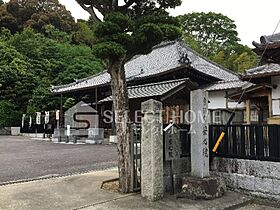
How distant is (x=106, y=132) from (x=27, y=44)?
78.1 ft

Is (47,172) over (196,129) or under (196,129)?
under

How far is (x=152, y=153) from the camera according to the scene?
5918 millimetres

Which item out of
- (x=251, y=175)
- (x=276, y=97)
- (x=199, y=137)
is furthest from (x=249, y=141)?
(x=276, y=97)

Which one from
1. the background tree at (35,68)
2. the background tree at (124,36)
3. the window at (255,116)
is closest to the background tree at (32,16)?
the background tree at (35,68)

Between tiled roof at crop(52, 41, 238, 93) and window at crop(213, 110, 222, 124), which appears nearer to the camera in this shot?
window at crop(213, 110, 222, 124)

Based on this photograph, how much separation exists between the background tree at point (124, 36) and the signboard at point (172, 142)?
849mm

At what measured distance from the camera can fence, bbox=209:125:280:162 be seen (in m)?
6.23

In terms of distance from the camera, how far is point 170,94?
11711mm

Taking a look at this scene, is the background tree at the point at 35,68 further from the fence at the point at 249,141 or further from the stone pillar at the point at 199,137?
the fence at the point at 249,141

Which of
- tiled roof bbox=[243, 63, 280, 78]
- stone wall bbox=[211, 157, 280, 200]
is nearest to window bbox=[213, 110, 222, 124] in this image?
tiled roof bbox=[243, 63, 280, 78]

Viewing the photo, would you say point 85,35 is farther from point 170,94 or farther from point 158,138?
point 170,94

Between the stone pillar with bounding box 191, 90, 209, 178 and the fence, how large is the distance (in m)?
0.53

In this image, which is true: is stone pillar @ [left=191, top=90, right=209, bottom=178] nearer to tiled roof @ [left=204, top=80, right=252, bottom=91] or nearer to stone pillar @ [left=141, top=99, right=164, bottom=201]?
stone pillar @ [left=141, top=99, right=164, bottom=201]

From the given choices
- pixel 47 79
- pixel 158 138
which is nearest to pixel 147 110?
pixel 158 138
